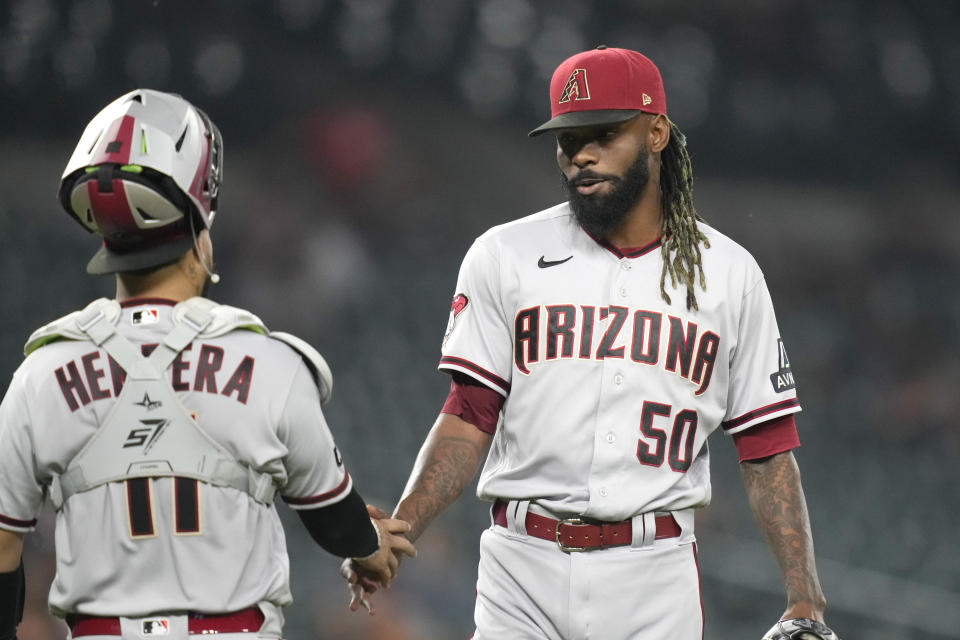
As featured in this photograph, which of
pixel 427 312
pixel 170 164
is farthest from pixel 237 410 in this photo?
pixel 427 312

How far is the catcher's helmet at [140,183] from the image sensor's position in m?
2.23

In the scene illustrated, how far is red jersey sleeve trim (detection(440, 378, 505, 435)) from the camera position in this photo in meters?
3.10

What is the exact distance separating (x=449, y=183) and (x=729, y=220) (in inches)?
122

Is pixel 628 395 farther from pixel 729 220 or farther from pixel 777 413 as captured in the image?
pixel 729 220

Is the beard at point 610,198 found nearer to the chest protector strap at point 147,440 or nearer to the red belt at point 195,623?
the chest protector strap at point 147,440

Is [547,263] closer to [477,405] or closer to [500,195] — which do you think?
[477,405]

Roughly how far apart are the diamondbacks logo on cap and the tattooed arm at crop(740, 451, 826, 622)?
1084mm

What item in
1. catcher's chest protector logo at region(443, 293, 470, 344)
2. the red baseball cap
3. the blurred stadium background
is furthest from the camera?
the blurred stadium background

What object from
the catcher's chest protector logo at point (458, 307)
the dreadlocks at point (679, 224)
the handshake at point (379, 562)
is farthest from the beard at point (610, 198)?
the handshake at point (379, 562)

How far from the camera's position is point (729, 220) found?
12930mm

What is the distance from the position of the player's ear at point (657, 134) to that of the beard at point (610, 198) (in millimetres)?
39

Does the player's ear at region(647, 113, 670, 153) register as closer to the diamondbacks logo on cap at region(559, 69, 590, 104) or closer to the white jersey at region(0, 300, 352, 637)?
the diamondbacks logo on cap at region(559, 69, 590, 104)

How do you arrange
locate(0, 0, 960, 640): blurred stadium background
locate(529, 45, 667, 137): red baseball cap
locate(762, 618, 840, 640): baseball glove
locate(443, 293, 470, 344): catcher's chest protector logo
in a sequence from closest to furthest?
locate(762, 618, 840, 640): baseball glove
locate(529, 45, 667, 137): red baseball cap
locate(443, 293, 470, 344): catcher's chest protector logo
locate(0, 0, 960, 640): blurred stadium background

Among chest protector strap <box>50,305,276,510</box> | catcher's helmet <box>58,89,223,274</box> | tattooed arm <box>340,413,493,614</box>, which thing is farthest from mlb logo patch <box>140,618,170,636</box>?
tattooed arm <box>340,413,493,614</box>
